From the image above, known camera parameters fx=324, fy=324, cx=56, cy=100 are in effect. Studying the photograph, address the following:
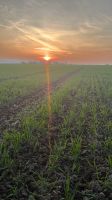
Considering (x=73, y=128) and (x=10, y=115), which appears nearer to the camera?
(x=73, y=128)

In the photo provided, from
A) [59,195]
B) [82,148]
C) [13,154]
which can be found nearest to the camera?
[59,195]

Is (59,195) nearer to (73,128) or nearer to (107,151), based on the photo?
(107,151)

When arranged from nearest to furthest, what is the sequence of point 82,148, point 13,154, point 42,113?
1. point 13,154
2. point 82,148
3. point 42,113

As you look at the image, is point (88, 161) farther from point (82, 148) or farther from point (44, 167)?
point (82, 148)

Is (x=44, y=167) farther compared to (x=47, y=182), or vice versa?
(x=44, y=167)

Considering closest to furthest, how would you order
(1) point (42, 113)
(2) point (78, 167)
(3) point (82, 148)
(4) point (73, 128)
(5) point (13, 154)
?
(2) point (78, 167)
(5) point (13, 154)
(3) point (82, 148)
(4) point (73, 128)
(1) point (42, 113)

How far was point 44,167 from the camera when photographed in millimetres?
8000

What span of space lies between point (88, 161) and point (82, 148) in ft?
5.50

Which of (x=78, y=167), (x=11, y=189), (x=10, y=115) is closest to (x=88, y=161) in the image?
(x=78, y=167)

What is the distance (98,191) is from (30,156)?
2.48 meters

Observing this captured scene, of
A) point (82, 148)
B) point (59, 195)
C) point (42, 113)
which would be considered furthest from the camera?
point (42, 113)

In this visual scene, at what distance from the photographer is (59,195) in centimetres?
666

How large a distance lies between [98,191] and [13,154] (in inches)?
110

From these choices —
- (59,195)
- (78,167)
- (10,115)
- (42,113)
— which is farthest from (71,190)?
(10,115)
